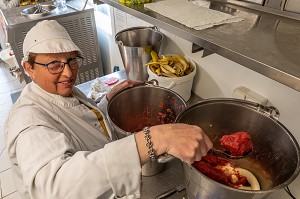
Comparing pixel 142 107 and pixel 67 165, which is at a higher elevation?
pixel 67 165

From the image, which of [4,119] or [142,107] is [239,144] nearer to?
[142,107]

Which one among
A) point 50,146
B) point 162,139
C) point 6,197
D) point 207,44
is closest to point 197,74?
point 207,44

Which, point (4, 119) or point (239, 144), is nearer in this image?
point (239, 144)

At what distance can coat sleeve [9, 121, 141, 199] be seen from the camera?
54 cm

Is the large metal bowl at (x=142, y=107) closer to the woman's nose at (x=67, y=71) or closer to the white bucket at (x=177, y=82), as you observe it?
the white bucket at (x=177, y=82)

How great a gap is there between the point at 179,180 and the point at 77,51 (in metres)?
0.68

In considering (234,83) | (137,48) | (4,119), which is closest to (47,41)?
(137,48)

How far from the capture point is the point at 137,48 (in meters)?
1.25

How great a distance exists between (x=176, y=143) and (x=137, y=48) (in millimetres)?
791

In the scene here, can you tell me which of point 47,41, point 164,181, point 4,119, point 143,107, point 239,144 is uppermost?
point 47,41

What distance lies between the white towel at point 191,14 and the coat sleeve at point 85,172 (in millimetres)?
464

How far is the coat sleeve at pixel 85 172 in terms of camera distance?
0.54 m

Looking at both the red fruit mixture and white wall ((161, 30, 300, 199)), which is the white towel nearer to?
white wall ((161, 30, 300, 199))

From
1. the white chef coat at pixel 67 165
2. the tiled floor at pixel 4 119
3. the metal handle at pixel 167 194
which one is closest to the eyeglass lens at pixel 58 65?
the white chef coat at pixel 67 165
